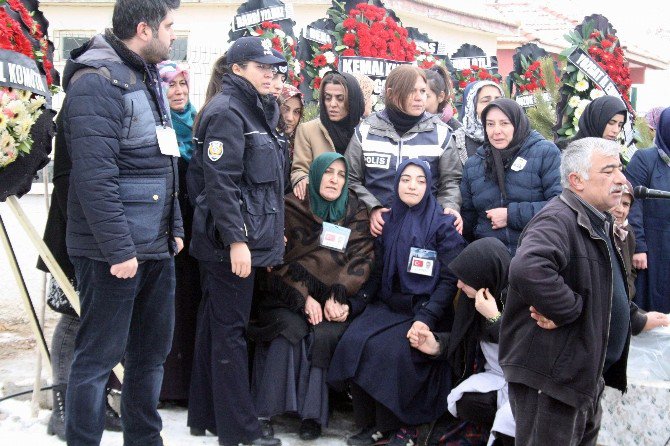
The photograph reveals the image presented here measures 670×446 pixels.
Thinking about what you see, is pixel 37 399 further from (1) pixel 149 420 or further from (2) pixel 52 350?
(1) pixel 149 420

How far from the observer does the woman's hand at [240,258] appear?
439 centimetres

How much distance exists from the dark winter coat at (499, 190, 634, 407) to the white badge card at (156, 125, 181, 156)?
152 centimetres

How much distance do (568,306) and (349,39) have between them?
4.30 metres

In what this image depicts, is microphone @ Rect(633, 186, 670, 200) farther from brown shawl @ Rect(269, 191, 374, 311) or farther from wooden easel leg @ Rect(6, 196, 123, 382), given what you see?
wooden easel leg @ Rect(6, 196, 123, 382)

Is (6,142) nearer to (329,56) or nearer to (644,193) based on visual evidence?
(644,193)

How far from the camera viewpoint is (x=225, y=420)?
4652 mm

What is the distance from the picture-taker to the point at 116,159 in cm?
364

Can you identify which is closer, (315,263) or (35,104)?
(35,104)

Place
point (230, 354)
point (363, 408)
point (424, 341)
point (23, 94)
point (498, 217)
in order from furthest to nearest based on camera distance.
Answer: point (498, 217), point (363, 408), point (424, 341), point (230, 354), point (23, 94)

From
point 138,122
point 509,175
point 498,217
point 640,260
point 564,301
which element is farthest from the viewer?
point 640,260

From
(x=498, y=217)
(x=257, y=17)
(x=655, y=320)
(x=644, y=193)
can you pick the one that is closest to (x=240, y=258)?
(x=498, y=217)

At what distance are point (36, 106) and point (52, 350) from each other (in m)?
1.34

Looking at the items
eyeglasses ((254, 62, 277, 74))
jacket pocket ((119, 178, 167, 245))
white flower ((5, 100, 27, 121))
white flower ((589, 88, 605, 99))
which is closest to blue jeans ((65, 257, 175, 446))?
jacket pocket ((119, 178, 167, 245))

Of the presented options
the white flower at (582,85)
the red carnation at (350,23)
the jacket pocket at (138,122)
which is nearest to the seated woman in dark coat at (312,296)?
the jacket pocket at (138,122)
